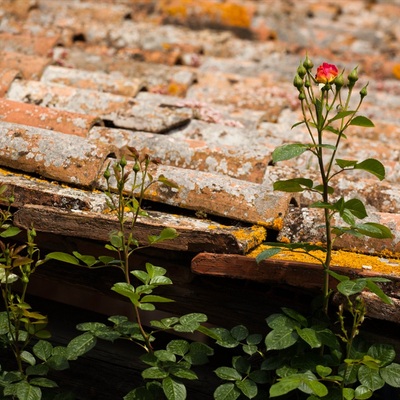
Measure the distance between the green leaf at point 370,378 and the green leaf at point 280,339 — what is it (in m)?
0.21

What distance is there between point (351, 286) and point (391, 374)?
29 centimetres

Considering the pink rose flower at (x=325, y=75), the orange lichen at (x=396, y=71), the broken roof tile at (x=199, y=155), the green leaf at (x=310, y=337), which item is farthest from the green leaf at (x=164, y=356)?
the orange lichen at (x=396, y=71)

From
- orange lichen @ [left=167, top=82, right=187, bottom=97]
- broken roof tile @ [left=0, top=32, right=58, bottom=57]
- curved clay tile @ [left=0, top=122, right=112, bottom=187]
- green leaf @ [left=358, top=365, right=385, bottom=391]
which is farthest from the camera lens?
broken roof tile @ [left=0, top=32, right=58, bottom=57]

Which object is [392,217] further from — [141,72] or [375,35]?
[375,35]

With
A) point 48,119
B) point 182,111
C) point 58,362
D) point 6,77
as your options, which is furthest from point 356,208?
point 6,77

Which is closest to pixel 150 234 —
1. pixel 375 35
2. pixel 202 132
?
pixel 202 132

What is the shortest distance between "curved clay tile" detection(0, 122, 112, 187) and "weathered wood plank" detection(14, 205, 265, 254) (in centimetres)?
37

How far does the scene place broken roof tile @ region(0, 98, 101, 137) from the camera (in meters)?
3.60

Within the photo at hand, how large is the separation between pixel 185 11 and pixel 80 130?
13.9 feet

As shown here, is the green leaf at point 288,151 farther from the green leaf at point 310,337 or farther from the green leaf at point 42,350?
the green leaf at point 42,350

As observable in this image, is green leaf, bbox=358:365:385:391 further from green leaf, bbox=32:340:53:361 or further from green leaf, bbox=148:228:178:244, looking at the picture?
green leaf, bbox=32:340:53:361

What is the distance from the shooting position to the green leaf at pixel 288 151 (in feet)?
7.64

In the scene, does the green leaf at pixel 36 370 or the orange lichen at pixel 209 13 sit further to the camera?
the orange lichen at pixel 209 13

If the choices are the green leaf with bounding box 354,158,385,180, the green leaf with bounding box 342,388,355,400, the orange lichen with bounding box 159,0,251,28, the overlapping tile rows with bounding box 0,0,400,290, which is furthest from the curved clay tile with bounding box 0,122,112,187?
the orange lichen with bounding box 159,0,251,28
